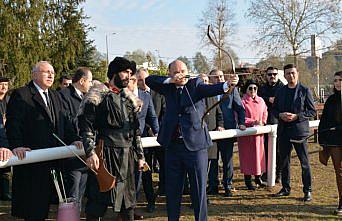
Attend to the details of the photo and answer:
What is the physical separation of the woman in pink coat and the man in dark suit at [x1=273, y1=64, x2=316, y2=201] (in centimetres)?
42

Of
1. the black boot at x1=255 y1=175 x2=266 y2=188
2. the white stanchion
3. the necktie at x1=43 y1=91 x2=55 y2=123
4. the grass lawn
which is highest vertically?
the necktie at x1=43 y1=91 x2=55 y2=123

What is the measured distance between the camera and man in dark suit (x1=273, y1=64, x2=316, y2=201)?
5.63 metres

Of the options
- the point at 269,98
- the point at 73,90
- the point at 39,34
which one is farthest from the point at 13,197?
the point at 39,34

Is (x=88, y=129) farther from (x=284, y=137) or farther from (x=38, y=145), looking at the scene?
(x=284, y=137)

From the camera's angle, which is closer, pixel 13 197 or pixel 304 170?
pixel 13 197

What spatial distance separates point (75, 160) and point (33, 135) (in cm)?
68

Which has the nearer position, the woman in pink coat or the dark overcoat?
the dark overcoat

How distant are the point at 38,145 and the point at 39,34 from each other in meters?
22.6

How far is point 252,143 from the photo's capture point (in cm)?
617

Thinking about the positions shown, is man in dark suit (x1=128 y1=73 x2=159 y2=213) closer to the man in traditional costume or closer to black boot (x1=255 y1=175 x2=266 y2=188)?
the man in traditional costume

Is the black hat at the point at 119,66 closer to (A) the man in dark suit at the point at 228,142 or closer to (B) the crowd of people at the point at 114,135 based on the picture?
(B) the crowd of people at the point at 114,135

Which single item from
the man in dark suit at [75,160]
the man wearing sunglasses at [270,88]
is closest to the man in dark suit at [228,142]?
the man wearing sunglasses at [270,88]

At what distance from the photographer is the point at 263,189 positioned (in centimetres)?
643

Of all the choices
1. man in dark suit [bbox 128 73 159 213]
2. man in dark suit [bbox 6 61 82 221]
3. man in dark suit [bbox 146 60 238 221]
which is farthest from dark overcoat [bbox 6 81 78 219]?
man in dark suit [bbox 128 73 159 213]
